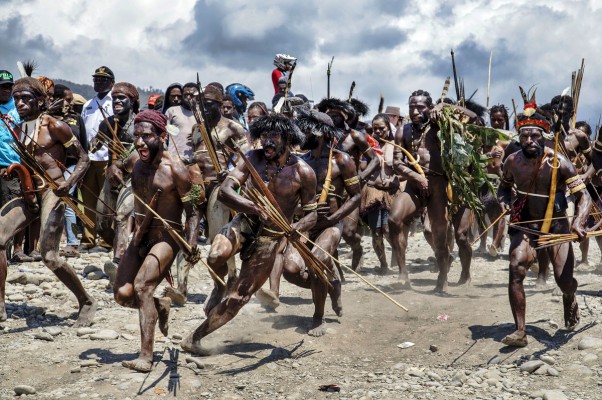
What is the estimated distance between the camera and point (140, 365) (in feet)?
23.2

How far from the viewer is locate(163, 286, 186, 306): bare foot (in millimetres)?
9000

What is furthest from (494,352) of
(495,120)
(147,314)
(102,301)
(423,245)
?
(423,245)

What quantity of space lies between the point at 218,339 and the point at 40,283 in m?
3.30

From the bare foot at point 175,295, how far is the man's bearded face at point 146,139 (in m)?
1.90

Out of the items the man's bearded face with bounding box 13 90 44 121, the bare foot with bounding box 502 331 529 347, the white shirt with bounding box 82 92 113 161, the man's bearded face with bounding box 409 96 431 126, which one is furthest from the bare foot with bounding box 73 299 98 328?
the man's bearded face with bounding box 409 96 431 126

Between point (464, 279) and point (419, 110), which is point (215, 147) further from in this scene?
point (464, 279)

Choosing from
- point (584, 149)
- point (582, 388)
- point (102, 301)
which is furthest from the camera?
point (584, 149)

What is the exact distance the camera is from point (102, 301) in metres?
10.1

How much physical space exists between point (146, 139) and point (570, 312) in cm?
424

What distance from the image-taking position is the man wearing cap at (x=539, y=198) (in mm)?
8078

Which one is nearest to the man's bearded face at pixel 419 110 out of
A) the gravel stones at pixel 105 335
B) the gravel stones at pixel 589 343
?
the gravel stones at pixel 589 343

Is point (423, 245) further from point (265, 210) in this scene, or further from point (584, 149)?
point (265, 210)

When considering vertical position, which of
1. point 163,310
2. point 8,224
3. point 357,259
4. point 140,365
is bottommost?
point 140,365

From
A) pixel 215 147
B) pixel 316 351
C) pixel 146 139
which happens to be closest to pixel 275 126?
pixel 146 139
